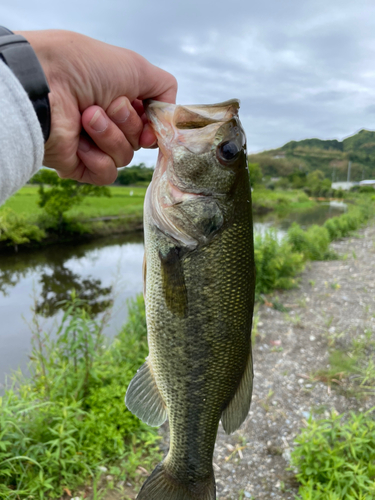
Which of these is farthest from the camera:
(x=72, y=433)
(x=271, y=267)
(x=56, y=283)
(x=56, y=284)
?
(x=56, y=283)

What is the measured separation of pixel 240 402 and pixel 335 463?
6.28 feet

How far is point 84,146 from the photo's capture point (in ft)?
6.37

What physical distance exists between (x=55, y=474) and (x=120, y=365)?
1.73m

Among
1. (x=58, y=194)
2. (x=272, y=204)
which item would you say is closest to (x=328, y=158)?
(x=272, y=204)

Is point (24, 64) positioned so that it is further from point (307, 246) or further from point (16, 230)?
point (16, 230)

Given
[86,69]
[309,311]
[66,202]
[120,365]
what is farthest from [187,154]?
[66,202]

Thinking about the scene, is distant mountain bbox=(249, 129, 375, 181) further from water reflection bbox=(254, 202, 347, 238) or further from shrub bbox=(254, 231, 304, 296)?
shrub bbox=(254, 231, 304, 296)

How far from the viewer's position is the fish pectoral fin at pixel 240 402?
173 centimetres

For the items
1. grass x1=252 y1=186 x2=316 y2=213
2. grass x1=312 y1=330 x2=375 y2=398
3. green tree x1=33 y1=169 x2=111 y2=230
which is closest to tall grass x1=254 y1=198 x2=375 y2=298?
grass x1=312 y1=330 x2=375 y2=398

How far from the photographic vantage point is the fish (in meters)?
1.58

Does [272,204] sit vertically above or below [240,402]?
above

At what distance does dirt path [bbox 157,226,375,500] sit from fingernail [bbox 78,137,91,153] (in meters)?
3.27

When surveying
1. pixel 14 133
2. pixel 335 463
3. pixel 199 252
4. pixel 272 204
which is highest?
pixel 272 204

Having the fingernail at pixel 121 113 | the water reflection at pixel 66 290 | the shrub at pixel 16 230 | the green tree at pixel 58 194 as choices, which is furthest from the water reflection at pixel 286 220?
the fingernail at pixel 121 113
